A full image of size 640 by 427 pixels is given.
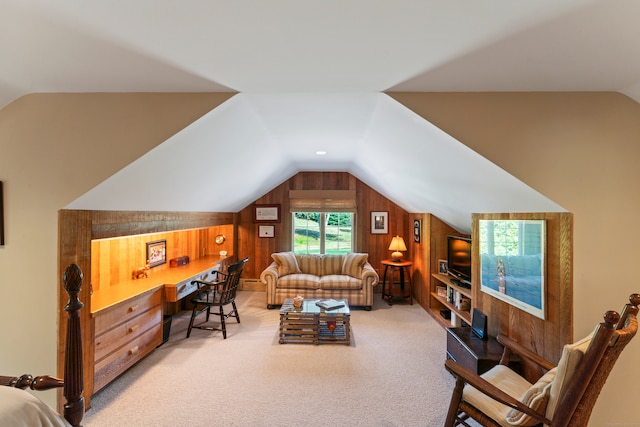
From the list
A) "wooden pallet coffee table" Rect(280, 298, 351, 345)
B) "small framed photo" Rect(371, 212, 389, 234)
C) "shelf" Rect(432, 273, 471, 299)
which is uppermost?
"small framed photo" Rect(371, 212, 389, 234)

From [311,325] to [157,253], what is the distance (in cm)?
243

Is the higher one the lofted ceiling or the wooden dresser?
the lofted ceiling

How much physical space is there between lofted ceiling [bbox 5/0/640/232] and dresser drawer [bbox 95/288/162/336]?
0.90m

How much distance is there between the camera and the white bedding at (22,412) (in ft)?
3.65

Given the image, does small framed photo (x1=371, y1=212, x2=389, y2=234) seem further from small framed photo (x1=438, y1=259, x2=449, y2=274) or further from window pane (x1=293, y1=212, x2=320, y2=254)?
small framed photo (x1=438, y1=259, x2=449, y2=274)

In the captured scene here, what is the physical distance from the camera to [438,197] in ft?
11.2

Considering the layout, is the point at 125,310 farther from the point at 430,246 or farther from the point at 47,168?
the point at 430,246

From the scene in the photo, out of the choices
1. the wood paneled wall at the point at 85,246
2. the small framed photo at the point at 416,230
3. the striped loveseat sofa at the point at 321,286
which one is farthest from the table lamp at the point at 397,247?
the wood paneled wall at the point at 85,246

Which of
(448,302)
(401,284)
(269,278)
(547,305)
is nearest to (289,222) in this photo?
(269,278)

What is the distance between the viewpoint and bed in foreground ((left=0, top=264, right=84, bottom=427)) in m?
1.19

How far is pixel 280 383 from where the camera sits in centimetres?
264

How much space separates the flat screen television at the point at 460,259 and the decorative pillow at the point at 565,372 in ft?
7.07

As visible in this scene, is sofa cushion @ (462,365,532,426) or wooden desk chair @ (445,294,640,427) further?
sofa cushion @ (462,365,532,426)

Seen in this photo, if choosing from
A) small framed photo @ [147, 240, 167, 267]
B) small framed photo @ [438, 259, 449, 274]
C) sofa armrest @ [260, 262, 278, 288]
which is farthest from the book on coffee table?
small framed photo @ [147, 240, 167, 267]
